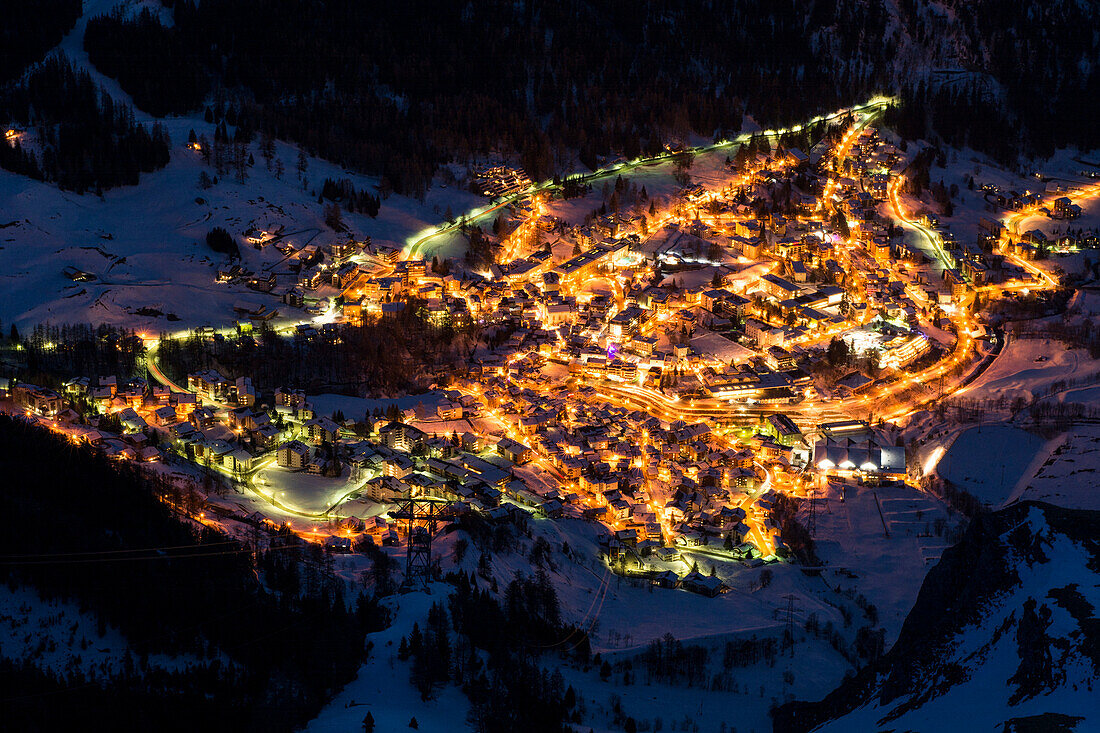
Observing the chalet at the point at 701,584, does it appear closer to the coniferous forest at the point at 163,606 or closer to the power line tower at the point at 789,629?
the power line tower at the point at 789,629

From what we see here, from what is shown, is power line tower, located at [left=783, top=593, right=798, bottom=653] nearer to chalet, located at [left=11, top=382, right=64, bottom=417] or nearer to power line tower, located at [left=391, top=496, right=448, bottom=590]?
power line tower, located at [left=391, top=496, right=448, bottom=590]

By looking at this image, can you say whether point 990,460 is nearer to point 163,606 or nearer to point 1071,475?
point 1071,475

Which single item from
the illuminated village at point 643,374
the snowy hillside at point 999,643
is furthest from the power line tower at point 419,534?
the snowy hillside at point 999,643

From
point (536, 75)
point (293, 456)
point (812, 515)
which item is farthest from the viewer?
point (536, 75)

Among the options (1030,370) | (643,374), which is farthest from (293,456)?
(1030,370)

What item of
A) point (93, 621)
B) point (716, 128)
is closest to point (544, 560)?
point (93, 621)

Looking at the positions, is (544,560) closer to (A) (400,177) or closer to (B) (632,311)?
(B) (632,311)
